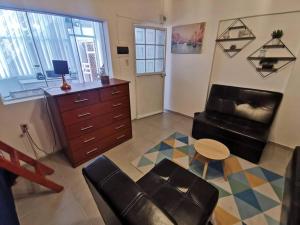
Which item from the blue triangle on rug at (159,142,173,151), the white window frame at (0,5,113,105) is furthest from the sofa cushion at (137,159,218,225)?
the white window frame at (0,5,113,105)

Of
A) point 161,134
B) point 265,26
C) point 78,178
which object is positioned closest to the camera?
point 78,178

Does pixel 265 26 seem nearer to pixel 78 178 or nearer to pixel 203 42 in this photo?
pixel 203 42

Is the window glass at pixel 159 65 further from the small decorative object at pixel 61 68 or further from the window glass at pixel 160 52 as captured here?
the small decorative object at pixel 61 68

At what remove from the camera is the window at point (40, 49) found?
6.13 feet

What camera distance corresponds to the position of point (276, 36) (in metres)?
2.08

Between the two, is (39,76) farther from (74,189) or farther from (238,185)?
(238,185)

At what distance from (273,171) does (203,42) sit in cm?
234

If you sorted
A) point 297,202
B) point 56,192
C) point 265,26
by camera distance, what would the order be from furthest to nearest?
1. point 265,26
2. point 56,192
3. point 297,202

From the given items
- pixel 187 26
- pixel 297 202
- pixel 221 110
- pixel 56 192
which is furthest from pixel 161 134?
pixel 187 26

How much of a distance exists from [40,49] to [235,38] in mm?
3144

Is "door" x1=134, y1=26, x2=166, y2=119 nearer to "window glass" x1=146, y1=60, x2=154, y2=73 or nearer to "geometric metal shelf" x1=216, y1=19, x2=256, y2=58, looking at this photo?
"window glass" x1=146, y1=60, x2=154, y2=73

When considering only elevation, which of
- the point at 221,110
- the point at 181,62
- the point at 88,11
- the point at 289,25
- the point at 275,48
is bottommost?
the point at 221,110

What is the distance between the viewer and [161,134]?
9.11 feet

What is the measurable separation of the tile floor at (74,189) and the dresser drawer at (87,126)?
48 cm
